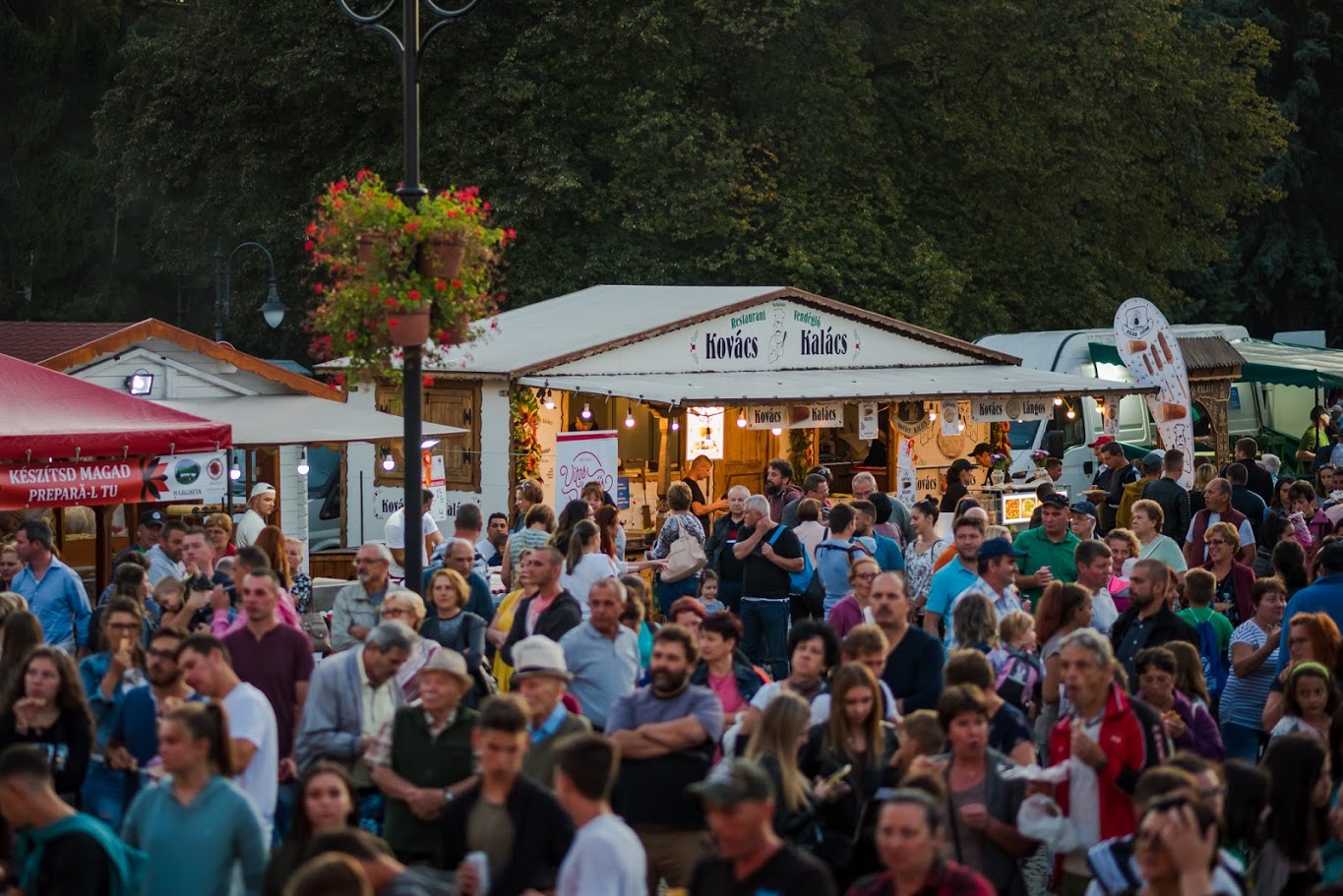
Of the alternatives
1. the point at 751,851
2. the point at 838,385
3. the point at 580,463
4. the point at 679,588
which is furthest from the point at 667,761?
the point at 838,385

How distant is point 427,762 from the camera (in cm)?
742

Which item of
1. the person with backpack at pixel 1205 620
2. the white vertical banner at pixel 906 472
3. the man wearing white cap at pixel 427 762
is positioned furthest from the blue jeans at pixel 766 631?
the white vertical banner at pixel 906 472

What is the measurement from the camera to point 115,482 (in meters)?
14.7

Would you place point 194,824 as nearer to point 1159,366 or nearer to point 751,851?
point 751,851

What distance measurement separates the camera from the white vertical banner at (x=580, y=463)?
18.6 m

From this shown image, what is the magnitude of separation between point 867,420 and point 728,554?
918 centimetres

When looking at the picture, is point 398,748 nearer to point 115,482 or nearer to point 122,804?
point 122,804

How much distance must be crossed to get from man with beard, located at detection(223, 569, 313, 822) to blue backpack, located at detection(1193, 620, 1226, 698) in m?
4.94

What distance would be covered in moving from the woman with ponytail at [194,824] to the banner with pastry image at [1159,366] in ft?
56.2

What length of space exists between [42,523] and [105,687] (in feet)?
Result: 11.4

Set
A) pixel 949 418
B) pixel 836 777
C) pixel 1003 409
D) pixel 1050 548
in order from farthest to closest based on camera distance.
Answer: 1. pixel 1003 409
2. pixel 949 418
3. pixel 1050 548
4. pixel 836 777

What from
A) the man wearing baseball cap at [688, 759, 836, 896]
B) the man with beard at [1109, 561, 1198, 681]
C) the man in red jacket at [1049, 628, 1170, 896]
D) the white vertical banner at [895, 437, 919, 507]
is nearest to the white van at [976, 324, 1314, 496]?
the white vertical banner at [895, 437, 919, 507]

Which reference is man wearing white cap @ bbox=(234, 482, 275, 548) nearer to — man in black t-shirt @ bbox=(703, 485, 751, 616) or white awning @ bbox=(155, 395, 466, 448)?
white awning @ bbox=(155, 395, 466, 448)

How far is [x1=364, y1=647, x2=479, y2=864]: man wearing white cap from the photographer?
24.2 feet
